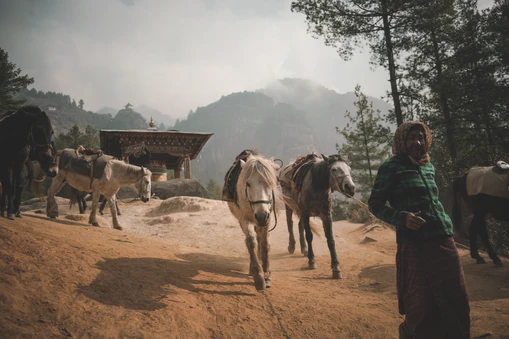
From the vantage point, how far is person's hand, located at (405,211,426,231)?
2.12 m

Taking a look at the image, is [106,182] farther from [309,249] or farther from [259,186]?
[309,249]

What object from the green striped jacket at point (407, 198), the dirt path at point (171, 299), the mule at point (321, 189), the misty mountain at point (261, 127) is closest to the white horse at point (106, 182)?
the dirt path at point (171, 299)

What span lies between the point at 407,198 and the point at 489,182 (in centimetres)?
504

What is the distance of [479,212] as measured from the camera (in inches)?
241

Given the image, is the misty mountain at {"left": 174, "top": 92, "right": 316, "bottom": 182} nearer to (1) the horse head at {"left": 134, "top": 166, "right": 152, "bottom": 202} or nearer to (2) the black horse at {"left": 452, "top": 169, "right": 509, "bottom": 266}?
(1) the horse head at {"left": 134, "top": 166, "right": 152, "bottom": 202}

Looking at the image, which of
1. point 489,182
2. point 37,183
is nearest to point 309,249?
point 489,182

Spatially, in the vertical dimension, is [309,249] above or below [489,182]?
below

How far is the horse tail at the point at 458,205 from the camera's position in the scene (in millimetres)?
6375

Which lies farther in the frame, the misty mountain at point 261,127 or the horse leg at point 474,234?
the misty mountain at point 261,127

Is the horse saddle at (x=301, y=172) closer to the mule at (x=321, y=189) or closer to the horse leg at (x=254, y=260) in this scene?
the mule at (x=321, y=189)

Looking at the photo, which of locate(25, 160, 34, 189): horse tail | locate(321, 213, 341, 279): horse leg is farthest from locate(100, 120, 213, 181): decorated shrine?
locate(321, 213, 341, 279): horse leg

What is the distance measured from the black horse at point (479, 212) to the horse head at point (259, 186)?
4959 millimetres

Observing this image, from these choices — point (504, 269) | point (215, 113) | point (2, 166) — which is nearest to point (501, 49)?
point (504, 269)

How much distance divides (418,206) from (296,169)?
16.4 ft
